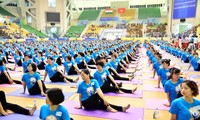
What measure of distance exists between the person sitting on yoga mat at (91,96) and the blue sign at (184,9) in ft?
112

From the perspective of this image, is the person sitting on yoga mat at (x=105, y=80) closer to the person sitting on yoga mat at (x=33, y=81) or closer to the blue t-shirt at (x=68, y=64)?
the person sitting on yoga mat at (x=33, y=81)

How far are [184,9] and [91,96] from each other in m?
35.8

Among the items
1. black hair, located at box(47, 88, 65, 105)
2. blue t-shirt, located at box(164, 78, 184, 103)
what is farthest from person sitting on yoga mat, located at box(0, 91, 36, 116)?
blue t-shirt, located at box(164, 78, 184, 103)

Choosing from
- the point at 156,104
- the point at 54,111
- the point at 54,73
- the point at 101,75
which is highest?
the point at 101,75

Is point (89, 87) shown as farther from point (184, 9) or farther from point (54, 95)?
point (184, 9)

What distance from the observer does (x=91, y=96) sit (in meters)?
4.89

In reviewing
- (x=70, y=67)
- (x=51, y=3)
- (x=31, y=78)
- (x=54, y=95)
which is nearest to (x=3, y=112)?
(x=31, y=78)

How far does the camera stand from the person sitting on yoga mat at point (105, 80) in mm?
5879

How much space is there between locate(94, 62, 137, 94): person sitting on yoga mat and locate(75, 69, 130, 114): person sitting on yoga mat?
0.96 metres

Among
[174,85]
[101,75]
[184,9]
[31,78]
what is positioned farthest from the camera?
[184,9]

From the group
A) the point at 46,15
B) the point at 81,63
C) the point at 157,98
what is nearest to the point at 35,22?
the point at 46,15

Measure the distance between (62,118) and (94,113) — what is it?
2.02 m

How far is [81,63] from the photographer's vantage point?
11.0 m

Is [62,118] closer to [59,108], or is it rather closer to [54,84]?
[59,108]
